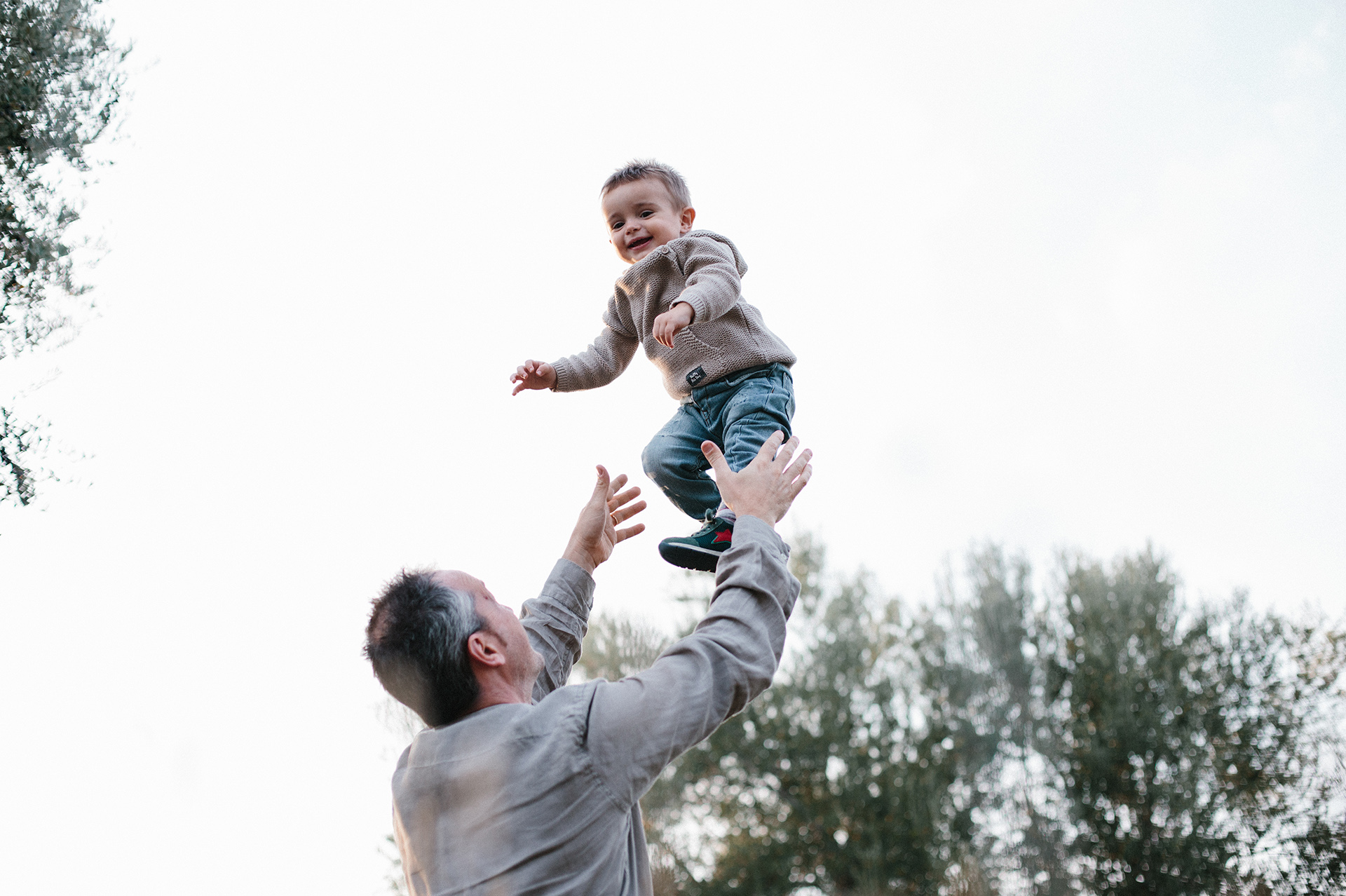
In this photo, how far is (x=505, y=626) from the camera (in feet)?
7.60

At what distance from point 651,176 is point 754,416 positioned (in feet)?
2.97

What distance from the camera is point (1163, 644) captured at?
18078mm

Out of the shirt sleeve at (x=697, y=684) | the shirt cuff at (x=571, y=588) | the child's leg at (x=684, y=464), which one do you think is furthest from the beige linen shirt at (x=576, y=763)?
the child's leg at (x=684, y=464)

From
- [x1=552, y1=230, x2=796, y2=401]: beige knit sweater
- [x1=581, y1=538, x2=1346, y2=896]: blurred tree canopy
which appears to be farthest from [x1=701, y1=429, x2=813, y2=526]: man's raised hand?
[x1=581, y1=538, x2=1346, y2=896]: blurred tree canopy

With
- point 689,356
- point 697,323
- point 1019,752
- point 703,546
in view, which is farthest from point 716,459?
point 1019,752

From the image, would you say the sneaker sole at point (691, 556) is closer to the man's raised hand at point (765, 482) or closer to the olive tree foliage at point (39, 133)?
the man's raised hand at point (765, 482)

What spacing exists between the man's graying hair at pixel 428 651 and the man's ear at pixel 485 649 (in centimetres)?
1

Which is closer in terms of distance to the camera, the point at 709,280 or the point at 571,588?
the point at 709,280

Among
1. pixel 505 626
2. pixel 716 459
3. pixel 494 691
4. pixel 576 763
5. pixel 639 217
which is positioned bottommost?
pixel 576 763

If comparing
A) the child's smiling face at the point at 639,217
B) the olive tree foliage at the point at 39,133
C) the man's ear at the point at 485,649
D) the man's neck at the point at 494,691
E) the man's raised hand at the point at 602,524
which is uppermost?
the olive tree foliage at the point at 39,133

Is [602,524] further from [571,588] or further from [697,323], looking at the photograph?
[697,323]

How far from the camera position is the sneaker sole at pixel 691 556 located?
279 centimetres

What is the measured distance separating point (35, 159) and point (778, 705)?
16.2 meters

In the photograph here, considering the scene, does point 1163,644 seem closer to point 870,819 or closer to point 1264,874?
point 1264,874
